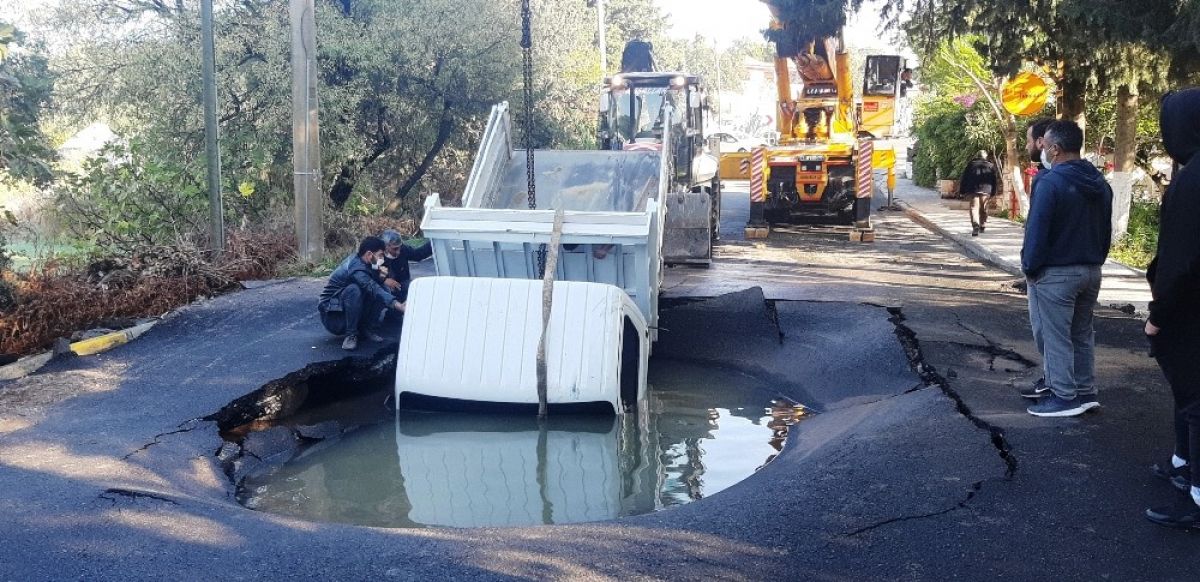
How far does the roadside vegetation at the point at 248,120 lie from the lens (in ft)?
44.2

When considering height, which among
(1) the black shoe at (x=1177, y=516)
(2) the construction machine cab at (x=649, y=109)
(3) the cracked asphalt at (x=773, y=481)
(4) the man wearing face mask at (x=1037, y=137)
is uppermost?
(2) the construction machine cab at (x=649, y=109)

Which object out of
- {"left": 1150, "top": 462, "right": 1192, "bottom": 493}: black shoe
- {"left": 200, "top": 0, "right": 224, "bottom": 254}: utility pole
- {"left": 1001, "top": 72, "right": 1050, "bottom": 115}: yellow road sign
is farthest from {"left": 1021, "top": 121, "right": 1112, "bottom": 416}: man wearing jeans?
{"left": 1001, "top": 72, "right": 1050, "bottom": 115}: yellow road sign

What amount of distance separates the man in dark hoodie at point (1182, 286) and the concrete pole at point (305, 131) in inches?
421

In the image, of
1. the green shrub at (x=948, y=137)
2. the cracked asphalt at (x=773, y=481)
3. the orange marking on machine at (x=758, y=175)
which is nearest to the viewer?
the cracked asphalt at (x=773, y=481)

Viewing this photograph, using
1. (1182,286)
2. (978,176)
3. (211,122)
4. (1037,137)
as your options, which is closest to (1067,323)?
(1037,137)

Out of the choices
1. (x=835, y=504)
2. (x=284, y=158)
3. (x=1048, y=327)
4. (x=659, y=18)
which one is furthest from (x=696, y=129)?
(x=659, y=18)

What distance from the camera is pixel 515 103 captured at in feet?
62.4

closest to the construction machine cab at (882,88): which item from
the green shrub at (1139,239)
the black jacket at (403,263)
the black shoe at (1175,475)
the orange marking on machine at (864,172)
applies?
the orange marking on machine at (864,172)

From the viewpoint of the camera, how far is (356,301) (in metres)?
8.98

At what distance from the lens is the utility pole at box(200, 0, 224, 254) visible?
12.5 metres

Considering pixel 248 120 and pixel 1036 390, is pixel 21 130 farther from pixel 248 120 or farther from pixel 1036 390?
pixel 1036 390

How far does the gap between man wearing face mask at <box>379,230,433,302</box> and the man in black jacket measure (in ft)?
35.4

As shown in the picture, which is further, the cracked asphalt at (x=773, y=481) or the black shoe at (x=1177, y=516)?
the black shoe at (x=1177, y=516)

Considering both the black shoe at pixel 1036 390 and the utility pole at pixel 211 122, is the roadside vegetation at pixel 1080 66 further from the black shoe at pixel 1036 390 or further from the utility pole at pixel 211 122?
the utility pole at pixel 211 122
